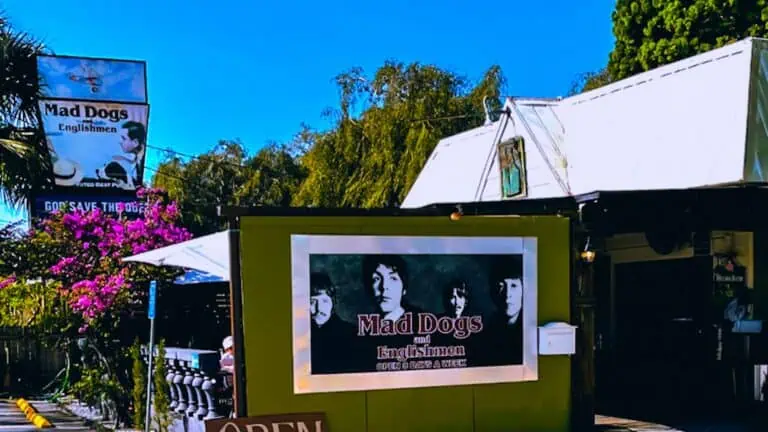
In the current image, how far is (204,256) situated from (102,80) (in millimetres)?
12752

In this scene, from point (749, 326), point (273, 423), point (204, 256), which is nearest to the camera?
point (273, 423)

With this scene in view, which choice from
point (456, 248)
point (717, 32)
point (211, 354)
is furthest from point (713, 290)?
point (717, 32)

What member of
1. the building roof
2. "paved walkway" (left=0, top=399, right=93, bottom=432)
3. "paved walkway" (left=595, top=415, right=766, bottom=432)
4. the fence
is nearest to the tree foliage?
the fence

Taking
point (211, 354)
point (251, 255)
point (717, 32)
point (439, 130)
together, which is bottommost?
point (211, 354)

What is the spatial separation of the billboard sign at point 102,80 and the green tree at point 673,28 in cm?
1282

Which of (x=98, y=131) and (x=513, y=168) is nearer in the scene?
(x=513, y=168)

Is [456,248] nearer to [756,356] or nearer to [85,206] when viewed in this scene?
[756,356]

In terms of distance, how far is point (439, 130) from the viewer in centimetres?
2134

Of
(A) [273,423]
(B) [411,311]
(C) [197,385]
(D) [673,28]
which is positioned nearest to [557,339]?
(B) [411,311]

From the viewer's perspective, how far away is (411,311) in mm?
7383

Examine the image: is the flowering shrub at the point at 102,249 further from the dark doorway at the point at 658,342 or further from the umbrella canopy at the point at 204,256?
the dark doorway at the point at 658,342

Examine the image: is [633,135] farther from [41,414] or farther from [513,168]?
[41,414]

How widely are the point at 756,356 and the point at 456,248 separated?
16.6 feet

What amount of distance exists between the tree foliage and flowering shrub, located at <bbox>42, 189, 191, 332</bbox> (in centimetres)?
1870
